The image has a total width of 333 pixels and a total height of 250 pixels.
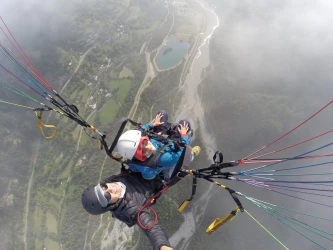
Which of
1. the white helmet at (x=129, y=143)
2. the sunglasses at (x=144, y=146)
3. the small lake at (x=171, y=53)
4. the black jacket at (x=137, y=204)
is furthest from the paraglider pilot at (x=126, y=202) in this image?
the small lake at (x=171, y=53)

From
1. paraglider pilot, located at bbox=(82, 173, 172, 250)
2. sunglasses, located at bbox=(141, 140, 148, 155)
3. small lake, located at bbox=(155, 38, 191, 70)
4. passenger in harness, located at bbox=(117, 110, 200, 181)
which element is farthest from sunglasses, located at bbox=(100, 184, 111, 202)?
small lake, located at bbox=(155, 38, 191, 70)

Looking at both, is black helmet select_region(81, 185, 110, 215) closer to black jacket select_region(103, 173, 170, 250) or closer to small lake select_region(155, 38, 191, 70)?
black jacket select_region(103, 173, 170, 250)

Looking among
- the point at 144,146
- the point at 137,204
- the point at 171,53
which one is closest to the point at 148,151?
the point at 144,146

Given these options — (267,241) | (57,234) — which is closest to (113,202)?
(267,241)

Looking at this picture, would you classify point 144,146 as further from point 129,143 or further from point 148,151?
point 129,143

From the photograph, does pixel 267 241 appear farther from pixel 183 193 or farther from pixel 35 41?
pixel 35 41
